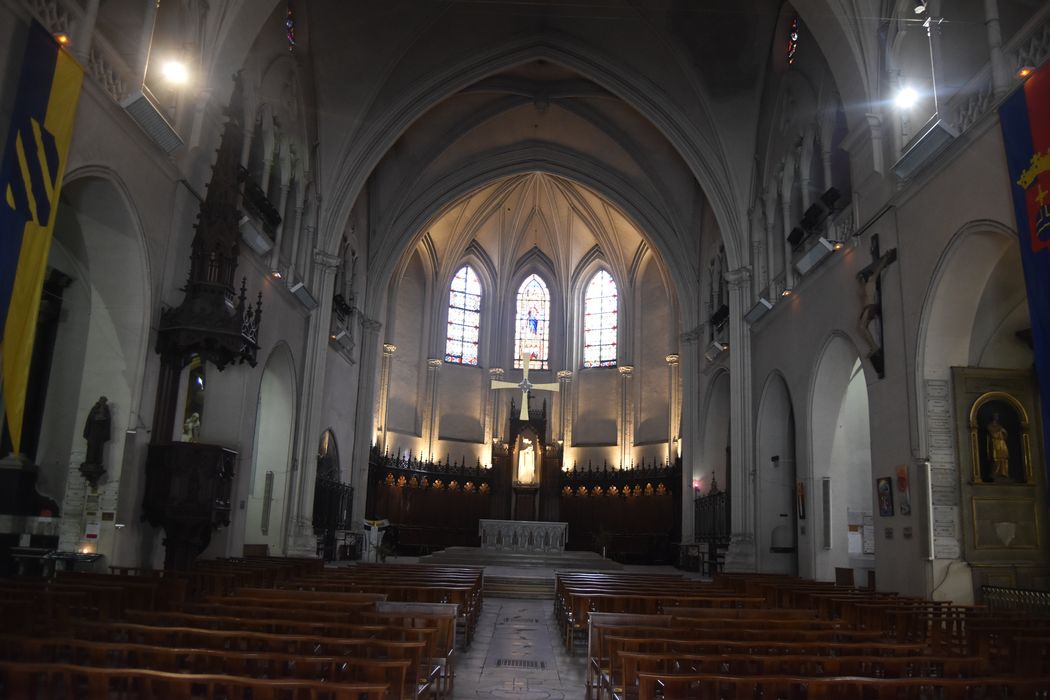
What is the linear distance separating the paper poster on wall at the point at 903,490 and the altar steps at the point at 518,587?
23.7ft

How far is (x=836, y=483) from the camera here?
16031mm

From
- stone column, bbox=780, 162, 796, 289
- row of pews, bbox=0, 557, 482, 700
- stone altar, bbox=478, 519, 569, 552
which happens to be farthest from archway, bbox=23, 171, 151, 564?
stone altar, bbox=478, 519, 569, 552

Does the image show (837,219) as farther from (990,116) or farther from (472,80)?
(472,80)

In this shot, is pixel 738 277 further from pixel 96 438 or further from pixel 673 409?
pixel 96 438

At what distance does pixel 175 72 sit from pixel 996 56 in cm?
1171

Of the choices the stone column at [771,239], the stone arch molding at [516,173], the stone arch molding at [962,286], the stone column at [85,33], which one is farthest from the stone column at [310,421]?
the stone arch molding at [962,286]

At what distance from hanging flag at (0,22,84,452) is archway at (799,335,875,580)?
42.3ft

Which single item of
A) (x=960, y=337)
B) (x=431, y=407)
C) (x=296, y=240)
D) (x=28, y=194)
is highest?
(x=296, y=240)

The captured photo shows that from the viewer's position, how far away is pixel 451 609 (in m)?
7.11

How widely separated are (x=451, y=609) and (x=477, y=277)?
93.1ft

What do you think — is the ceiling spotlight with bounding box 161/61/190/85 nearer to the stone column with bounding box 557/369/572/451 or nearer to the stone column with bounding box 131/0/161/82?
the stone column with bounding box 131/0/161/82

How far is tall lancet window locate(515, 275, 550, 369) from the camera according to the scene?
114 feet

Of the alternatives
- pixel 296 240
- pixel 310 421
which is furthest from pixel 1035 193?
pixel 310 421

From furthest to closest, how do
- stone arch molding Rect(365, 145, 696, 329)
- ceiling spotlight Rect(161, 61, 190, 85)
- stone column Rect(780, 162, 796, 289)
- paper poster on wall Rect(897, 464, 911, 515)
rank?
stone arch molding Rect(365, 145, 696, 329)
stone column Rect(780, 162, 796, 289)
ceiling spotlight Rect(161, 61, 190, 85)
paper poster on wall Rect(897, 464, 911, 515)
